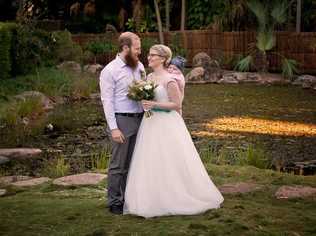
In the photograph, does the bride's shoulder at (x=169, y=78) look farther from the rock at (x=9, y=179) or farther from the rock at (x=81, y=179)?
the rock at (x=9, y=179)

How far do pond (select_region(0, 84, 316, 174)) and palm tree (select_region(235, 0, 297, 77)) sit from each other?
481 cm

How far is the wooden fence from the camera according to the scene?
22.5m

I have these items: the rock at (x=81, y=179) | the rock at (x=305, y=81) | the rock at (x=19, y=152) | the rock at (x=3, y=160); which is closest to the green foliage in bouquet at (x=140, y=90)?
the rock at (x=81, y=179)

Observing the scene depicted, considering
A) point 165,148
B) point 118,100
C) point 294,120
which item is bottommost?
point 294,120

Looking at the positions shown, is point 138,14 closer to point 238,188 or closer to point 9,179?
point 9,179

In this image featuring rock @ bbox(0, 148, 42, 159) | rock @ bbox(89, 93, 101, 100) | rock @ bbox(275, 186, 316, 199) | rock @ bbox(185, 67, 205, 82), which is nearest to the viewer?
rock @ bbox(275, 186, 316, 199)

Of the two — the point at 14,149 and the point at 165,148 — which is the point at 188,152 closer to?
the point at 165,148

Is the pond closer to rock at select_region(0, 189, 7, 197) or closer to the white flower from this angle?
rock at select_region(0, 189, 7, 197)

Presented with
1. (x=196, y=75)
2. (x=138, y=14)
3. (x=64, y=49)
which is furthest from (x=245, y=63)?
(x=138, y=14)

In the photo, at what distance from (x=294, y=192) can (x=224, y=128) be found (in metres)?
5.73

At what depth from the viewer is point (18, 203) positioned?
6262 mm

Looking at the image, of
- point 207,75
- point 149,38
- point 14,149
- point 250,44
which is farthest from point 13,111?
point 149,38

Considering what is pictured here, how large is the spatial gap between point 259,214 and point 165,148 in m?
0.93

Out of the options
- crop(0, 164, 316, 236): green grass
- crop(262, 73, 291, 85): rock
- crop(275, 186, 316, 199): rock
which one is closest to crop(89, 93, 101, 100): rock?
crop(262, 73, 291, 85): rock
